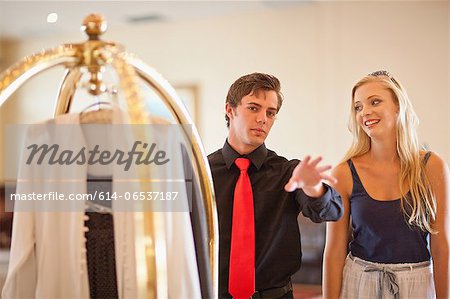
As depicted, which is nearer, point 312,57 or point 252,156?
point 252,156

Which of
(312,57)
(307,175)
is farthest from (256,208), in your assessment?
(312,57)

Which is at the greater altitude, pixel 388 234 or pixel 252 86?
pixel 252 86

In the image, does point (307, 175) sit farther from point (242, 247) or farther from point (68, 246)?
point (68, 246)

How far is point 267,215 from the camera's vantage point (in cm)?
196

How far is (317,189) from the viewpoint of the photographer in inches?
67.5

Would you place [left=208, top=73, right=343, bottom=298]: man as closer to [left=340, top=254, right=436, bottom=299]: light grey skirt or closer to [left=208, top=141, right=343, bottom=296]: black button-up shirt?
[left=208, top=141, right=343, bottom=296]: black button-up shirt

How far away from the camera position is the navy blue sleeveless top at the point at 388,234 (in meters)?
2.01

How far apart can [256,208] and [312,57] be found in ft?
10.2

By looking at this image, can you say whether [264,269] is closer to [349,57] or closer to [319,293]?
[319,293]

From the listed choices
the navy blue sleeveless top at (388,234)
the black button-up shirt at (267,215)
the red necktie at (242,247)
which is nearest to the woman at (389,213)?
the navy blue sleeveless top at (388,234)

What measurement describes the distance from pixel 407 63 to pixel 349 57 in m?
0.43

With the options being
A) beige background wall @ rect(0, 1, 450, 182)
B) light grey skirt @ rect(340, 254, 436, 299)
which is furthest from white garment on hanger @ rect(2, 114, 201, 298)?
beige background wall @ rect(0, 1, 450, 182)

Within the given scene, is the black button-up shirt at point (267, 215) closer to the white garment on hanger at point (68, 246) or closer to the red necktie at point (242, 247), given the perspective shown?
the red necktie at point (242, 247)

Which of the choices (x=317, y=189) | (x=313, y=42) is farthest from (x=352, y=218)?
(x=313, y=42)
